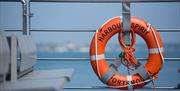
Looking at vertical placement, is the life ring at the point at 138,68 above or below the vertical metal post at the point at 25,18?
below

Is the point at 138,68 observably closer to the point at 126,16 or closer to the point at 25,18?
the point at 126,16

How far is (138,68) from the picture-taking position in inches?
117

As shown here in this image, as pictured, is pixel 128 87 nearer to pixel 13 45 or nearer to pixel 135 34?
pixel 135 34

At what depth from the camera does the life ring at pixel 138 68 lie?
9.57 feet

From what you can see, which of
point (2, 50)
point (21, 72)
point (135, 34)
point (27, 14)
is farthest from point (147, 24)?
point (2, 50)

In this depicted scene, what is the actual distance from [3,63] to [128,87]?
138 cm

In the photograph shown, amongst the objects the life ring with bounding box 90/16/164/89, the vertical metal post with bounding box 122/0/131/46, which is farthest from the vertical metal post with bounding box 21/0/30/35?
the vertical metal post with bounding box 122/0/131/46

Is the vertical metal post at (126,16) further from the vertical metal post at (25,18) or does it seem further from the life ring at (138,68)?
the vertical metal post at (25,18)

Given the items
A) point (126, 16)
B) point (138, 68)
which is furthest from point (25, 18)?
point (138, 68)

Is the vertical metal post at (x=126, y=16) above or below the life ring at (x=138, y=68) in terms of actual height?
above

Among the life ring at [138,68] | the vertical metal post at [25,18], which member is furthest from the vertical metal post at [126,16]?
the vertical metal post at [25,18]

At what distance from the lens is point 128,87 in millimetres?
2896

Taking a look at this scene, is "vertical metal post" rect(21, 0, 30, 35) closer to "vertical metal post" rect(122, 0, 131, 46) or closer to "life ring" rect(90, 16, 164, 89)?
"life ring" rect(90, 16, 164, 89)

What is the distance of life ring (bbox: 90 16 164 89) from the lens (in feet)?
9.57
